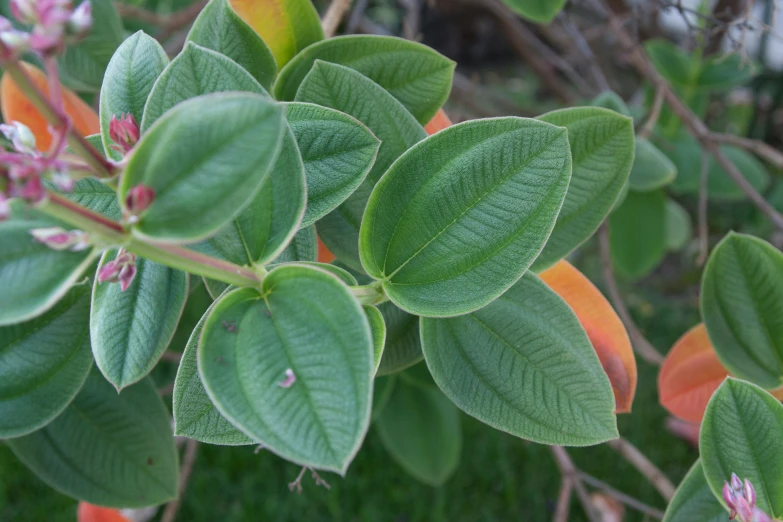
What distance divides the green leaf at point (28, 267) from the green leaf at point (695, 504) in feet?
1.32

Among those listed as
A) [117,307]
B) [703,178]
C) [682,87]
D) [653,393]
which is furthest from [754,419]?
[653,393]

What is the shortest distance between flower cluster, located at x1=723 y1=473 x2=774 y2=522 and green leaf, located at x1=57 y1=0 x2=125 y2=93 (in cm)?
65

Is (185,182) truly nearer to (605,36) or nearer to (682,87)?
(682,87)

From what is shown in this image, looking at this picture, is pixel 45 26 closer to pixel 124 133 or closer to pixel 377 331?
pixel 124 133

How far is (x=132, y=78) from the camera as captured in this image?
1.38 feet

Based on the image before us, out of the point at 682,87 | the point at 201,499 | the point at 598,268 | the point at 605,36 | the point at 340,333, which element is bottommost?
the point at 201,499

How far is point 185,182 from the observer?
29 centimetres

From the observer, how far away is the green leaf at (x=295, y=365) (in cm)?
29

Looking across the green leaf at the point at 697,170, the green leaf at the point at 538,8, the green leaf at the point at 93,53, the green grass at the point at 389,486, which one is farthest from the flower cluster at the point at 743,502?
the green grass at the point at 389,486

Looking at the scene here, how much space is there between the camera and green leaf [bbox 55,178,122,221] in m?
0.41

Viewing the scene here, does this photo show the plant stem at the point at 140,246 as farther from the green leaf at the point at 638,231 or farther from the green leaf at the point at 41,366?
the green leaf at the point at 638,231

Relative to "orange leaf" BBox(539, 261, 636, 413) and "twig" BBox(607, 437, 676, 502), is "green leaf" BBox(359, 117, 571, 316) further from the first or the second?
"twig" BBox(607, 437, 676, 502)

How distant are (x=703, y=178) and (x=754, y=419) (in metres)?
0.54

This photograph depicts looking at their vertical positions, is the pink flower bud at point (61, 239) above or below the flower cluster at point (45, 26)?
below
